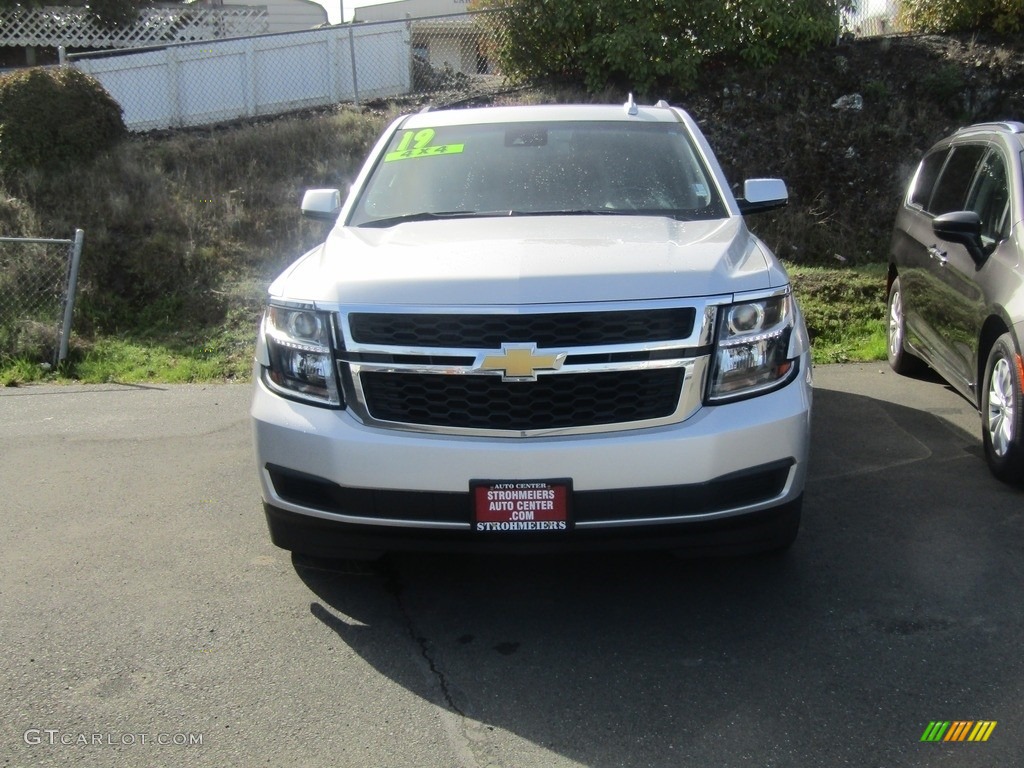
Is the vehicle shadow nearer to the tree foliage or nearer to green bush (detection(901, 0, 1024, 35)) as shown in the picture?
the tree foliage

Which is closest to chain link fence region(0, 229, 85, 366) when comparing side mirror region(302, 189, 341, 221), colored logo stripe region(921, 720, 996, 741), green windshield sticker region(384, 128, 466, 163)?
side mirror region(302, 189, 341, 221)

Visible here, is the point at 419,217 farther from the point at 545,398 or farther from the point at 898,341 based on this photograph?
the point at 898,341

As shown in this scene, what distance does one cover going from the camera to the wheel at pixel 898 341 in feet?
25.0

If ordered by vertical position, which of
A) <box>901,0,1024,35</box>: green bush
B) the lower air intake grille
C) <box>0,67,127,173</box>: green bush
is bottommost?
the lower air intake grille

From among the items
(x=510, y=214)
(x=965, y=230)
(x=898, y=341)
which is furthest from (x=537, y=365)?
(x=898, y=341)

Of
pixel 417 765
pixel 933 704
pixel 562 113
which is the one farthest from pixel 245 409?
pixel 933 704

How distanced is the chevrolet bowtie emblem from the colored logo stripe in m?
1.62

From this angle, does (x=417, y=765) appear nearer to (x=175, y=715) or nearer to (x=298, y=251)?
(x=175, y=715)

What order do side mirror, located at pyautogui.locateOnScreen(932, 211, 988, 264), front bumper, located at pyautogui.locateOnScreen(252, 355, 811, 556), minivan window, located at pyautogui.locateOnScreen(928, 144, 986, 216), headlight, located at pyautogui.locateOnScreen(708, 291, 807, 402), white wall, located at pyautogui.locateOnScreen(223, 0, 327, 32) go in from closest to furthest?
front bumper, located at pyautogui.locateOnScreen(252, 355, 811, 556) < headlight, located at pyautogui.locateOnScreen(708, 291, 807, 402) < side mirror, located at pyautogui.locateOnScreen(932, 211, 988, 264) < minivan window, located at pyautogui.locateOnScreen(928, 144, 986, 216) < white wall, located at pyautogui.locateOnScreen(223, 0, 327, 32)

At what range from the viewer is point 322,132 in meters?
13.9

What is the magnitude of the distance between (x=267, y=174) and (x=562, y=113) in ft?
25.9

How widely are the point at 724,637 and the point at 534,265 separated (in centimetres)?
150

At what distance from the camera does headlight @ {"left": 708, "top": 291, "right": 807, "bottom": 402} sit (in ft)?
12.6

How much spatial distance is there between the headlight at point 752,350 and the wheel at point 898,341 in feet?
12.8
